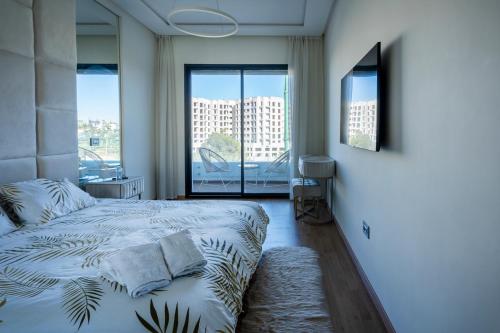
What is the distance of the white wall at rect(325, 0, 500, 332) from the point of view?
1.01 metres

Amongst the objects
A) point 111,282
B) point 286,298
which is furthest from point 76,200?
point 286,298

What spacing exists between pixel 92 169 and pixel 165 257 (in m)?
2.62

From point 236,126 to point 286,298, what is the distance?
4.01 metres

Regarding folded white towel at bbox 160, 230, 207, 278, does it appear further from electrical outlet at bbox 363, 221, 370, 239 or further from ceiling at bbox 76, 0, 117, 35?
ceiling at bbox 76, 0, 117, 35

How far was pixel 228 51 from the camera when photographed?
5.67m

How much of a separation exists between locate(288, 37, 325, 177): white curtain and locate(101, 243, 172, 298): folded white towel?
438 cm

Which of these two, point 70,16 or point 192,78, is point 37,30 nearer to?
point 70,16

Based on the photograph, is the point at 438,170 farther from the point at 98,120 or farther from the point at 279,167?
the point at 279,167

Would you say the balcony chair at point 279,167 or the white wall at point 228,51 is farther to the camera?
the balcony chair at point 279,167

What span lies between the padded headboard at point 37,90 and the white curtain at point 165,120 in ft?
7.74

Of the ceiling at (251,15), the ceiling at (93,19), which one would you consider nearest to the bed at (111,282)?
the ceiling at (93,19)

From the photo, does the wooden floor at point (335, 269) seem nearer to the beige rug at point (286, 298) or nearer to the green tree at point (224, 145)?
the beige rug at point (286, 298)

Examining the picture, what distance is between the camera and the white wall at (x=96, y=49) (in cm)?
342

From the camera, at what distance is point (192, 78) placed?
19.2 ft
